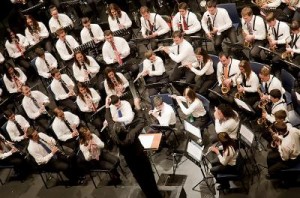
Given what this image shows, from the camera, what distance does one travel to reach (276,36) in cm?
905

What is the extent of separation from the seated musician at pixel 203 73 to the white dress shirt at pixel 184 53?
0.16m

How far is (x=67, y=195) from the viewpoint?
8.88 metres

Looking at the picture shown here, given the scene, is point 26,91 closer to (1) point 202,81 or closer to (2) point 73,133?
(2) point 73,133

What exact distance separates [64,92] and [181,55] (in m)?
2.67

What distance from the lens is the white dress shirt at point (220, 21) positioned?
9.94 m

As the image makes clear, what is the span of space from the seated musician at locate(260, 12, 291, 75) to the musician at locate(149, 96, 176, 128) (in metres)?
2.29

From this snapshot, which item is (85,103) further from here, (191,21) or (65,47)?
(191,21)

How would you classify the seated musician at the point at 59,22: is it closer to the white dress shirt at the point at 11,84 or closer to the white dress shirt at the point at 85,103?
the white dress shirt at the point at 11,84

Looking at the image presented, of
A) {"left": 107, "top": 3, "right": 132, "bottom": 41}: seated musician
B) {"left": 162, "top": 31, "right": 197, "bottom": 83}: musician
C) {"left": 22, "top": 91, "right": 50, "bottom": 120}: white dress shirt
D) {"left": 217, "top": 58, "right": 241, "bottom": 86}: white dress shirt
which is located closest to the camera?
{"left": 217, "top": 58, "right": 241, "bottom": 86}: white dress shirt

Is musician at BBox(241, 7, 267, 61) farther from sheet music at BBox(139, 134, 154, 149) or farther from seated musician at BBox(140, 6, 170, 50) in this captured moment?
sheet music at BBox(139, 134, 154, 149)

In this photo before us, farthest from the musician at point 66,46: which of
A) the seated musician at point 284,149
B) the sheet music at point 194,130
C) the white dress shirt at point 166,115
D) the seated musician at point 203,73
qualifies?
the seated musician at point 284,149

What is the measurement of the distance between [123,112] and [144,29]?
8.70 ft

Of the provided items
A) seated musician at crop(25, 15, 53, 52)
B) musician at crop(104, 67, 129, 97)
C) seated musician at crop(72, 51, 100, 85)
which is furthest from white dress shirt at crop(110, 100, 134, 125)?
seated musician at crop(25, 15, 53, 52)

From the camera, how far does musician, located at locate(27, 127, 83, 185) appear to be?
8.55 meters
